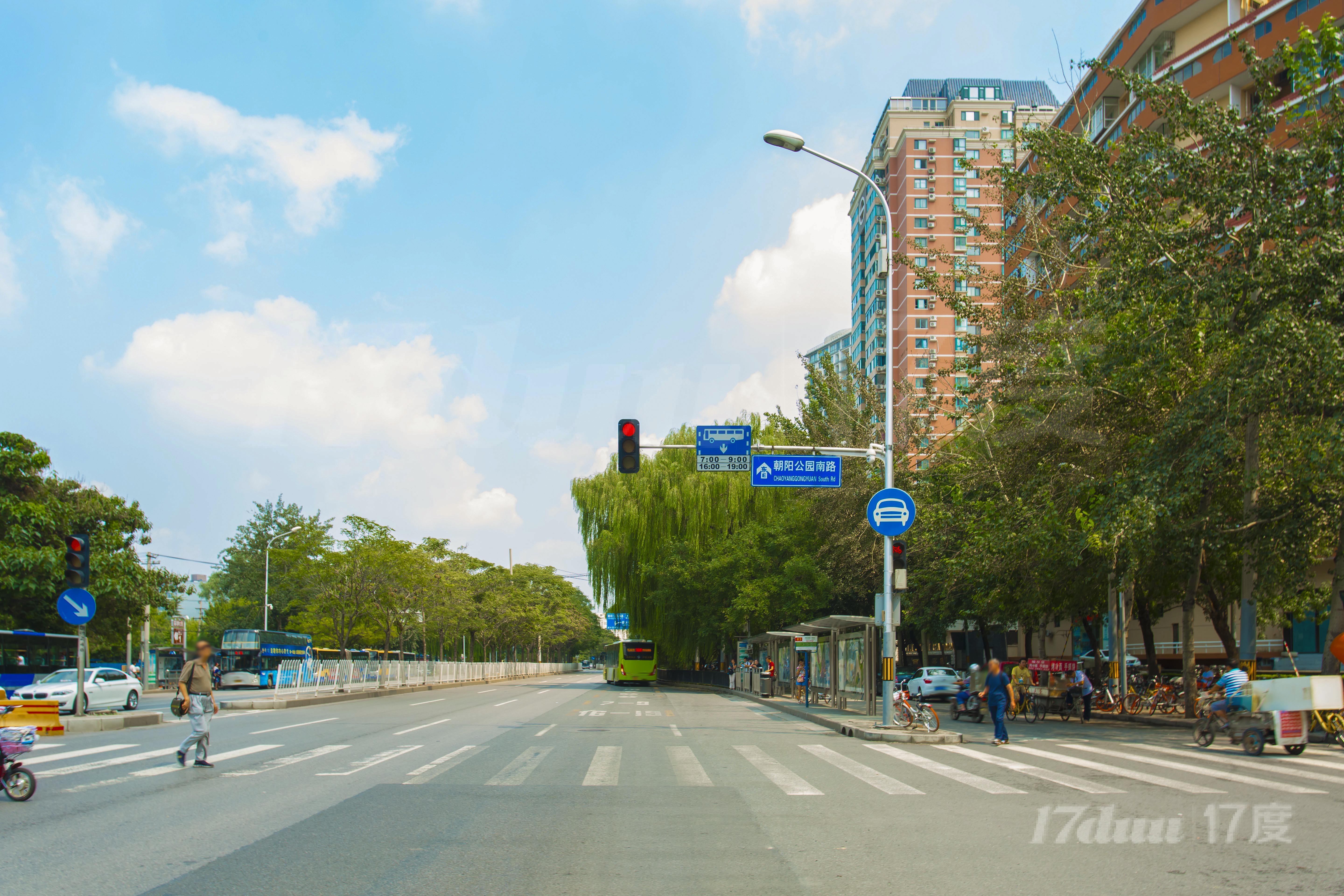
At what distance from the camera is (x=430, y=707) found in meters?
31.5

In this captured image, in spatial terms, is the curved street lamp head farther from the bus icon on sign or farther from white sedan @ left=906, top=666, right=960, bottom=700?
white sedan @ left=906, top=666, right=960, bottom=700

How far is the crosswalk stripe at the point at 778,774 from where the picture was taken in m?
11.4

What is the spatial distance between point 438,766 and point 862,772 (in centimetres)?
587

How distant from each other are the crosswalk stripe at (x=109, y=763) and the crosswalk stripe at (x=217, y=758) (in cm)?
66

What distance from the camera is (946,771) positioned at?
1380 centimetres

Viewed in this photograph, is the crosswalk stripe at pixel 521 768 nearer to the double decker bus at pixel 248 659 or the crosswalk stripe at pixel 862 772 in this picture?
the crosswalk stripe at pixel 862 772

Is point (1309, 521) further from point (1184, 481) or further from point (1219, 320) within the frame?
point (1219, 320)

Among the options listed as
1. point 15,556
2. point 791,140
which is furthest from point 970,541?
point 15,556

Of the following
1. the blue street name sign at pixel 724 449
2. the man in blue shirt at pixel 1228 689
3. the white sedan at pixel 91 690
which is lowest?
the white sedan at pixel 91 690

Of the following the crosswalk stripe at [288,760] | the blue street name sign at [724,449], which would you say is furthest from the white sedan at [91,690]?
the blue street name sign at [724,449]

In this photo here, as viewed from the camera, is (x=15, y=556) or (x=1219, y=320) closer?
(x=1219, y=320)

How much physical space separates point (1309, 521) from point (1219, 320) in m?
5.07

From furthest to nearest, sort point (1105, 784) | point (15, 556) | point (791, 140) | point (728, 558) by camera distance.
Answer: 1. point (728, 558)
2. point (15, 556)
3. point (791, 140)
4. point (1105, 784)

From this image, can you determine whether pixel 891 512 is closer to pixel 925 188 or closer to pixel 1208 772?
pixel 1208 772
